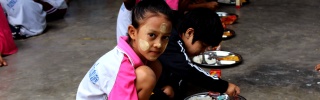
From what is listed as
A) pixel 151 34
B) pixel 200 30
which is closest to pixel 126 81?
pixel 151 34

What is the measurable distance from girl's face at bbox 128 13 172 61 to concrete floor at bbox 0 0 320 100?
3.51 feet

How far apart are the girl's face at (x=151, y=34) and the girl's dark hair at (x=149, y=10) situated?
0.7 inches

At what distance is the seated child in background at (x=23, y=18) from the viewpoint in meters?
4.64

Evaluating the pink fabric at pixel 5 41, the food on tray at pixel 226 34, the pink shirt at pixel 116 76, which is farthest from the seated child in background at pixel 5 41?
the pink shirt at pixel 116 76

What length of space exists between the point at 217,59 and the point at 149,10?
1600 millimetres

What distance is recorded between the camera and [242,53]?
368cm

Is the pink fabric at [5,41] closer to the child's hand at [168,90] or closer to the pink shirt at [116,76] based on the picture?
A: the child's hand at [168,90]

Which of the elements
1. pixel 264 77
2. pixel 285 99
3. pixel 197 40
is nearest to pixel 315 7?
pixel 264 77

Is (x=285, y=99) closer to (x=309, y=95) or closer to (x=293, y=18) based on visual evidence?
(x=309, y=95)

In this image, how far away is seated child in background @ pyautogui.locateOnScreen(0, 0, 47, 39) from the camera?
4641 millimetres

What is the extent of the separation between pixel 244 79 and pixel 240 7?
2.39m

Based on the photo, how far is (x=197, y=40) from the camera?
2.48m

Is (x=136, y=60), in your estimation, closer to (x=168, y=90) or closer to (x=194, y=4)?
(x=168, y=90)

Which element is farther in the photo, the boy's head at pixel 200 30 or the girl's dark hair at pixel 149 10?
the boy's head at pixel 200 30
